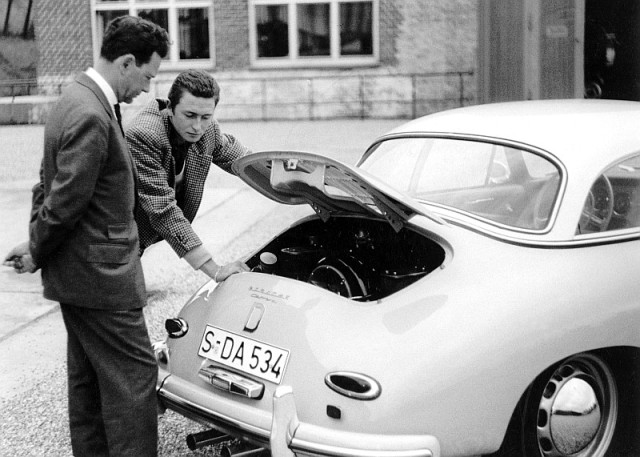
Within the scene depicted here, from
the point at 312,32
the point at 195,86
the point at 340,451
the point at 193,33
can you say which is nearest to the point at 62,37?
the point at 193,33

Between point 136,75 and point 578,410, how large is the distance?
Result: 220 cm

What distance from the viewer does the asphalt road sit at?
4.50 m

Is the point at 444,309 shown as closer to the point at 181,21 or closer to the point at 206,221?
the point at 206,221

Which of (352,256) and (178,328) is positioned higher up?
(352,256)

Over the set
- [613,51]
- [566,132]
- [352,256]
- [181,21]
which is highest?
[181,21]

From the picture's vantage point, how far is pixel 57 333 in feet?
20.2

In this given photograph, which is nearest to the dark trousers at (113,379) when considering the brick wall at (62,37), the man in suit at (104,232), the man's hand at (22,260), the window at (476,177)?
the man in suit at (104,232)

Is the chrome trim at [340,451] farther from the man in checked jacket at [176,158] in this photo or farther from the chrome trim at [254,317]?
the man in checked jacket at [176,158]

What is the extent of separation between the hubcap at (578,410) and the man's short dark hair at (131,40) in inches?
79.4

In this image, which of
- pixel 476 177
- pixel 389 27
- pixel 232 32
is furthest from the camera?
pixel 232 32

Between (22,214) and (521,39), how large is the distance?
6429mm

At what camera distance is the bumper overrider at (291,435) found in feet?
10.1

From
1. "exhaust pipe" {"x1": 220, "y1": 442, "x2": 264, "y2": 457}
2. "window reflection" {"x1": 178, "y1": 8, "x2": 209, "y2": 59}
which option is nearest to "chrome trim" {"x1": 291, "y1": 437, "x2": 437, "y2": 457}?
"exhaust pipe" {"x1": 220, "y1": 442, "x2": 264, "y2": 457}

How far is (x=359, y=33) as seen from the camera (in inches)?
823
